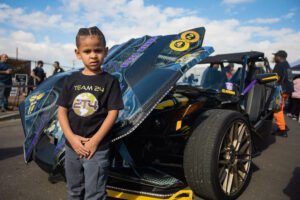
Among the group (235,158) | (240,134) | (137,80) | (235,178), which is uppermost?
(137,80)

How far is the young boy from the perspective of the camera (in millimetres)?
1591

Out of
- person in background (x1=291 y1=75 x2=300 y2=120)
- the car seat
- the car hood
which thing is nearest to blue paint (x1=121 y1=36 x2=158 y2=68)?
the car hood

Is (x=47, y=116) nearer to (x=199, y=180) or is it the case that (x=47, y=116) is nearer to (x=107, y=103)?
(x=107, y=103)

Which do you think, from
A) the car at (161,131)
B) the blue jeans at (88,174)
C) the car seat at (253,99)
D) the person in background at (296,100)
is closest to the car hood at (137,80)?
the car at (161,131)

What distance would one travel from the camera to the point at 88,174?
161cm

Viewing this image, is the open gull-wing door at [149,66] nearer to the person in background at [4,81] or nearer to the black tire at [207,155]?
the black tire at [207,155]

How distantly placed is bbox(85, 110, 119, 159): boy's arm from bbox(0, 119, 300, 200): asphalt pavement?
3.62ft

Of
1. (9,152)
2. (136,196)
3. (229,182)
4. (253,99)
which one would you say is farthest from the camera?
(253,99)

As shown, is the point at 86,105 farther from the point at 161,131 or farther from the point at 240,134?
the point at 240,134

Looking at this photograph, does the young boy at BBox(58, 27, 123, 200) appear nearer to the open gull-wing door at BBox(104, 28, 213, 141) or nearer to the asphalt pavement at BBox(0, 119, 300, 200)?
the open gull-wing door at BBox(104, 28, 213, 141)

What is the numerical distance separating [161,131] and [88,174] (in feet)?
3.07

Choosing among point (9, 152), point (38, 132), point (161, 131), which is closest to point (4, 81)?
point (9, 152)

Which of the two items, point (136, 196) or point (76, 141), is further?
point (136, 196)

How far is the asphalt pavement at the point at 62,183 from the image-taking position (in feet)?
8.17
